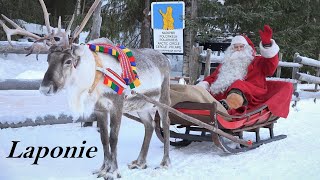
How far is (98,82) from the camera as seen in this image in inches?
165

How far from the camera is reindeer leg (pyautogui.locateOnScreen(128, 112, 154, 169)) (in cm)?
480

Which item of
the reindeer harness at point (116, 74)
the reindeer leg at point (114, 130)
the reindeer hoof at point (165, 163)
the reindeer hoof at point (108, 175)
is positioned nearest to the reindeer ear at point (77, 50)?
the reindeer harness at point (116, 74)

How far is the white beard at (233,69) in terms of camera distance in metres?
6.52

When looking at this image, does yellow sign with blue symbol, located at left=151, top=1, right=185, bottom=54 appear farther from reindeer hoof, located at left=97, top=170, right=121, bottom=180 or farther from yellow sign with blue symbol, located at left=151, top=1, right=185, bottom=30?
reindeer hoof, located at left=97, top=170, right=121, bottom=180

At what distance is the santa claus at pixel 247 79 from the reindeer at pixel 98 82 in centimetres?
150

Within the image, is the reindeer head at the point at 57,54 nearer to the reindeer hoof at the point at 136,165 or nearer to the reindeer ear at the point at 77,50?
the reindeer ear at the point at 77,50

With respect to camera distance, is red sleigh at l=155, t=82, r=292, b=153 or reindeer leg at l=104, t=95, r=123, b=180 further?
red sleigh at l=155, t=82, r=292, b=153

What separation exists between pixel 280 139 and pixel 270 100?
95cm

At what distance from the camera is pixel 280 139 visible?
6695 millimetres

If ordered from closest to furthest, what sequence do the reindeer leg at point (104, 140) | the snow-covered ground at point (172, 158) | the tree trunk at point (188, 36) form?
the reindeer leg at point (104, 140) → the snow-covered ground at point (172, 158) → the tree trunk at point (188, 36)

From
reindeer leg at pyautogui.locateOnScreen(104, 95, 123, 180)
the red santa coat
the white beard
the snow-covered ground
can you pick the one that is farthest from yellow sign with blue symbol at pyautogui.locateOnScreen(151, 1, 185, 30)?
reindeer leg at pyautogui.locateOnScreen(104, 95, 123, 180)

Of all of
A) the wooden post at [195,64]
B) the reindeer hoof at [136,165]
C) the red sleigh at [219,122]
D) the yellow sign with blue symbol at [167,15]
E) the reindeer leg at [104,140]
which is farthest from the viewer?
the wooden post at [195,64]

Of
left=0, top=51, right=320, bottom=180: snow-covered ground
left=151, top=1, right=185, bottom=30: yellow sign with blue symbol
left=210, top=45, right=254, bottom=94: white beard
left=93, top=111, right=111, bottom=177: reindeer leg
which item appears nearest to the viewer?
left=93, top=111, right=111, bottom=177: reindeer leg

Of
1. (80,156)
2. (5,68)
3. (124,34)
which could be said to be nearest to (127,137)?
(80,156)
